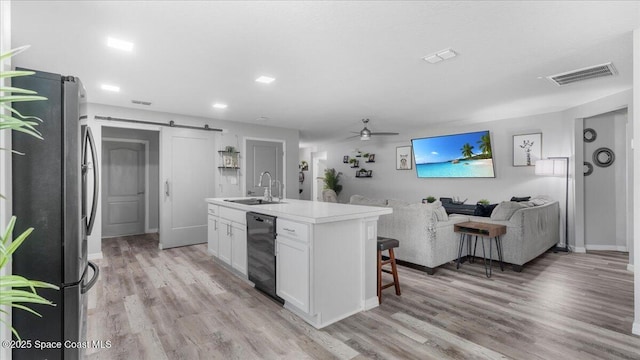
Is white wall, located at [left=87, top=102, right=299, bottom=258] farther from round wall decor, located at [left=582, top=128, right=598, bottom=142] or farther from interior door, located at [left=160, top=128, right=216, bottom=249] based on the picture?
round wall decor, located at [left=582, top=128, right=598, bottom=142]

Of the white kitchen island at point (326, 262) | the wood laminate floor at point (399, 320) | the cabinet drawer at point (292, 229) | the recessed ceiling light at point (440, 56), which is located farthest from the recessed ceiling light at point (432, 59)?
the wood laminate floor at point (399, 320)

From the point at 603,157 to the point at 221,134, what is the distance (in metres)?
6.81

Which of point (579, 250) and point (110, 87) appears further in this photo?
point (579, 250)

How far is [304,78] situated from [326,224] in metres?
1.95

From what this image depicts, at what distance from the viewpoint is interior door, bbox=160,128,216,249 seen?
552 cm

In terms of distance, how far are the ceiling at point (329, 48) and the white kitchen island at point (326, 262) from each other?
150 centimetres

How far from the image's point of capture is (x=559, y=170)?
5.17 meters

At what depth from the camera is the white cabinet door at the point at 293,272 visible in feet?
8.36

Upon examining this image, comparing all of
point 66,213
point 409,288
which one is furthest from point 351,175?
point 66,213

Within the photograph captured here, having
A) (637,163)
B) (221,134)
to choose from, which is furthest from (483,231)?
(221,134)

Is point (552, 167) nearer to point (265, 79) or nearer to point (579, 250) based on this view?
point (579, 250)

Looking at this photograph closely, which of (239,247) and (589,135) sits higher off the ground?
(589,135)

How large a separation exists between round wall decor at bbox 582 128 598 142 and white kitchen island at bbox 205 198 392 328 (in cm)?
475

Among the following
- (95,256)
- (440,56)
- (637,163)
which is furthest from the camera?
(95,256)
